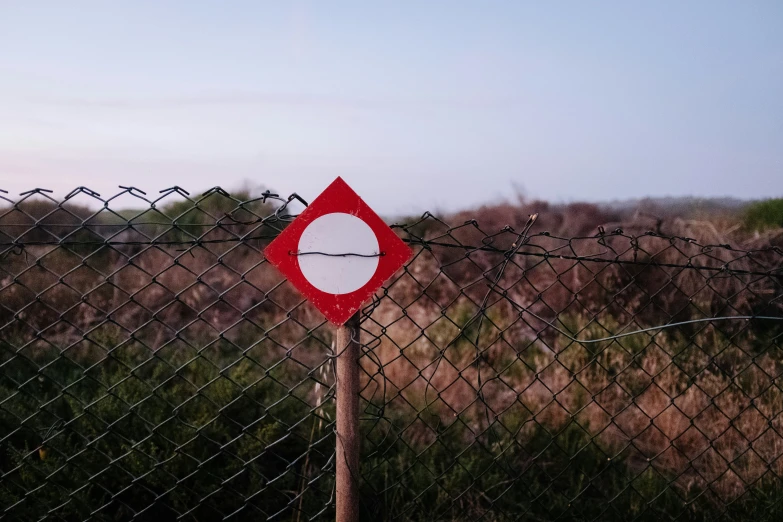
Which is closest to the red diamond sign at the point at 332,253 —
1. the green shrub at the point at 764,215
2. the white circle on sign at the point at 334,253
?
the white circle on sign at the point at 334,253

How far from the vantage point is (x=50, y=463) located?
2.38 meters

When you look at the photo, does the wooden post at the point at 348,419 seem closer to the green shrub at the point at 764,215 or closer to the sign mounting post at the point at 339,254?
the sign mounting post at the point at 339,254

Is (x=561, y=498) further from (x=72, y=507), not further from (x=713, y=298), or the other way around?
(x=713, y=298)

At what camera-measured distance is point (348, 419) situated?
1812 mm

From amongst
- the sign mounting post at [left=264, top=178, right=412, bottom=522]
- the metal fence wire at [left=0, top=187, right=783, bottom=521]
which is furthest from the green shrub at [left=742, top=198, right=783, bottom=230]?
the sign mounting post at [left=264, top=178, right=412, bottom=522]

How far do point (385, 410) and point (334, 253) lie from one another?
6.06ft

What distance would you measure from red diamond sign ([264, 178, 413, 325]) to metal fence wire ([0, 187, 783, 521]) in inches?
3.8

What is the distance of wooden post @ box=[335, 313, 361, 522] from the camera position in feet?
5.79

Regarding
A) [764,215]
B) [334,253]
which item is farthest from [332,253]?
[764,215]

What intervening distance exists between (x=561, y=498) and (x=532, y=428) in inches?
20.6

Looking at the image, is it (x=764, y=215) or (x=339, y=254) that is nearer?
(x=339, y=254)

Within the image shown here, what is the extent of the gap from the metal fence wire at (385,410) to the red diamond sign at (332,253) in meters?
0.10

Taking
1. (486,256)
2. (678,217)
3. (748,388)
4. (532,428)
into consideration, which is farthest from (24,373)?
(678,217)

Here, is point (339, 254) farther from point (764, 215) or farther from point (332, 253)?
point (764, 215)
